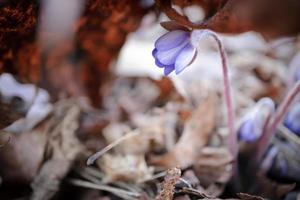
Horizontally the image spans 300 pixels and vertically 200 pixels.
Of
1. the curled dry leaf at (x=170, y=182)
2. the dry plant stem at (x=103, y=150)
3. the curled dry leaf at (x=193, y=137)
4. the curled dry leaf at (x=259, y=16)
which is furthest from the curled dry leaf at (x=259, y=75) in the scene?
the curled dry leaf at (x=170, y=182)

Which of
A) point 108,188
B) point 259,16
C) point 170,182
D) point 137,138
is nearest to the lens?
point 170,182

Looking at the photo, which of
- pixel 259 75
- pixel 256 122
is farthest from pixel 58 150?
pixel 259 75

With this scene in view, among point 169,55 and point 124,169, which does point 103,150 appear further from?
point 169,55

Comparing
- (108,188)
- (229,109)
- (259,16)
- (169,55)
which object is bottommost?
(108,188)

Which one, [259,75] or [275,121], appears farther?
[259,75]

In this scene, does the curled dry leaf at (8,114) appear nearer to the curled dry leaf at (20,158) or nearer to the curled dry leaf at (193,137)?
the curled dry leaf at (20,158)

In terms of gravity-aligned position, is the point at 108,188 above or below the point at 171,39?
below

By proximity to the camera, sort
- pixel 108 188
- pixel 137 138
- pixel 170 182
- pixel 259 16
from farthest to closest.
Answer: pixel 259 16 → pixel 137 138 → pixel 108 188 → pixel 170 182
